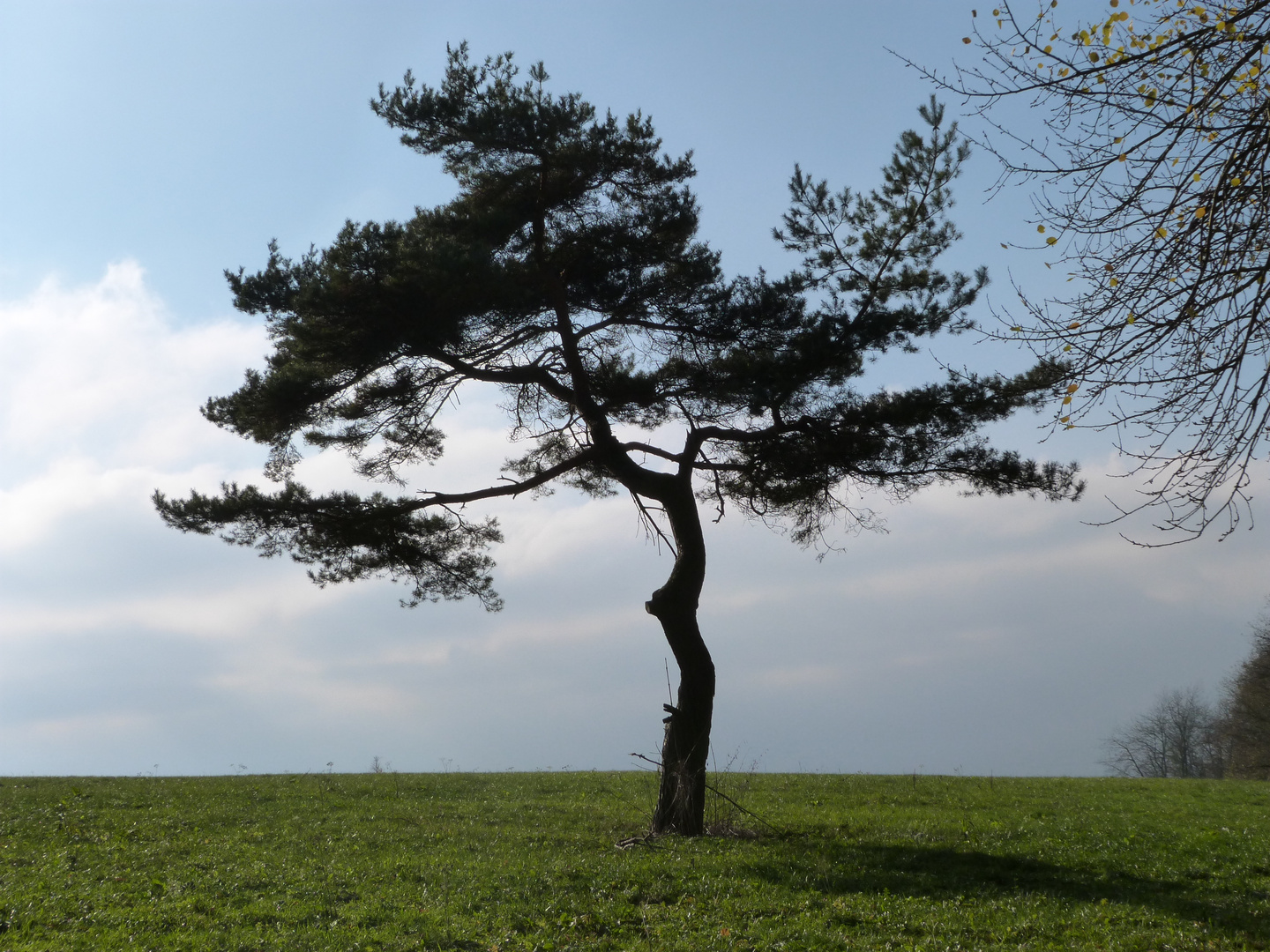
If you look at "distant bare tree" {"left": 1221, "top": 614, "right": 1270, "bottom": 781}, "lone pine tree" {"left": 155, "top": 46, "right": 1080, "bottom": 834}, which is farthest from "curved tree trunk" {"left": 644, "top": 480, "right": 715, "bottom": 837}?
"distant bare tree" {"left": 1221, "top": 614, "right": 1270, "bottom": 781}

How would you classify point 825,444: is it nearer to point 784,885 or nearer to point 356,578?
point 784,885

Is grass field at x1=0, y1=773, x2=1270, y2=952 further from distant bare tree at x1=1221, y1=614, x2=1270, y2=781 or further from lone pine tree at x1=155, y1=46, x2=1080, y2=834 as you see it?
distant bare tree at x1=1221, y1=614, x2=1270, y2=781

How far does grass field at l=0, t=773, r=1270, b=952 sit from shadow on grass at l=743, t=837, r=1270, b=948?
4 centimetres

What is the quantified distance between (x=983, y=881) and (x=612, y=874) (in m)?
3.85

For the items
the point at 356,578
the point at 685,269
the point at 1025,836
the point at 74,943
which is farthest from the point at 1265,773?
the point at 74,943

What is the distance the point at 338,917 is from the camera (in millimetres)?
8477

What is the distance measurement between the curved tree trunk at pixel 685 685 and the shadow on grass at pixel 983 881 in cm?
139

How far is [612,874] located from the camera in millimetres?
9609

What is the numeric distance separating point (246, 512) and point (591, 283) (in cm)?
586

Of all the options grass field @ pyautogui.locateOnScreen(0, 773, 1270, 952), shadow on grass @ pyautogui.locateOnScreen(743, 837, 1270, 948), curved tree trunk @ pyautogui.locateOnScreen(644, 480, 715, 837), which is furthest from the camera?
curved tree trunk @ pyautogui.locateOnScreen(644, 480, 715, 837)

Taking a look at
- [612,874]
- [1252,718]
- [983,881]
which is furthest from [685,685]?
[1252,718]

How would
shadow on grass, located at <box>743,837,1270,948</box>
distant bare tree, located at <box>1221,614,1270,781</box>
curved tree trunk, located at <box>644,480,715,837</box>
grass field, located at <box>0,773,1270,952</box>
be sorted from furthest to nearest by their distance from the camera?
1. distant bare tree, located at <box>1221,614,1270,781</box>
2. curved tree trunk, located at <box>644,480,715,837</box>
3. shadow on grass, located at <box>743,837,1270,948</box>
4. grass field, located at <box>0,773,1270,952</box>

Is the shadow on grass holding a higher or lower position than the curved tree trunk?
lower

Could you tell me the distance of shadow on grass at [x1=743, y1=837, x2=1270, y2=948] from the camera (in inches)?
345
